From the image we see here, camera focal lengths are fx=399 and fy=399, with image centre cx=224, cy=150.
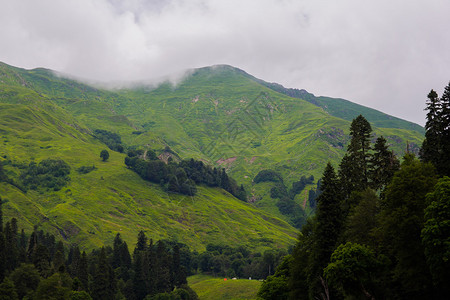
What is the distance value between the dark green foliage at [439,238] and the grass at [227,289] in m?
125

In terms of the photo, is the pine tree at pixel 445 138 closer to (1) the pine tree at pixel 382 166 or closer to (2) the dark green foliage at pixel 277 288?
(1) the pine tree at pixel 382 166

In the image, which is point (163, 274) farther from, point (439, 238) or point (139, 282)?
point (439, 238)

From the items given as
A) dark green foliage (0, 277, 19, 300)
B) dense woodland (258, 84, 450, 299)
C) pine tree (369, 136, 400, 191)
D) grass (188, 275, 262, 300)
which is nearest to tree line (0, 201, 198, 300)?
dark green foliage (0, 277, 19, 300)

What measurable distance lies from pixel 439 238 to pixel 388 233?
10.9 metres

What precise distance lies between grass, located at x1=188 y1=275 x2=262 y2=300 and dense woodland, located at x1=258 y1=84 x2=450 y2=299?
9163 cm

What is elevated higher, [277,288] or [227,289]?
[277,288]

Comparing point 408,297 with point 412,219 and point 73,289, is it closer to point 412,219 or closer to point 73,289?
point 412,219

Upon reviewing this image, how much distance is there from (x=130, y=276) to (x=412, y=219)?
440ft

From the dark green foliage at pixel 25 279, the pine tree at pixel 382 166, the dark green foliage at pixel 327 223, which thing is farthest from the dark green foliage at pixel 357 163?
the dark green foliage at pixel 25 279

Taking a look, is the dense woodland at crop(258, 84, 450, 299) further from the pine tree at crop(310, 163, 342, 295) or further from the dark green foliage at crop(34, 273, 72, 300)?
the dark green foliage at crop(34, 273, 72, 300)

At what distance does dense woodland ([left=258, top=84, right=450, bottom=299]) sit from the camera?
4616 cm

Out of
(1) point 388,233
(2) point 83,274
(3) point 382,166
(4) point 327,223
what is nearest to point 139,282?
(2) point 83,274

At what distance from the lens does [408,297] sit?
51281mm

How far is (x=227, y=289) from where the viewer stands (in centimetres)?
17738
